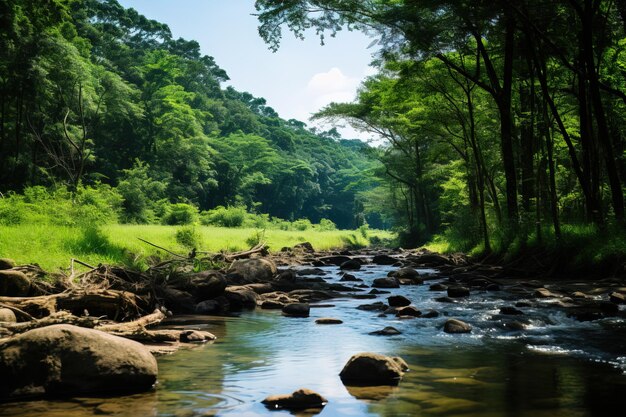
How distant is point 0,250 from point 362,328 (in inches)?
308

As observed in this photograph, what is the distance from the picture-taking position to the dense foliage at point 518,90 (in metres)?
15.4

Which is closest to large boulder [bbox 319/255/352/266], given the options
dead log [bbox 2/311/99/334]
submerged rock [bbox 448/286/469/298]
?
submerged rock [bbox 448/286/469/298]

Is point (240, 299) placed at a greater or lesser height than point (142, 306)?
lesser

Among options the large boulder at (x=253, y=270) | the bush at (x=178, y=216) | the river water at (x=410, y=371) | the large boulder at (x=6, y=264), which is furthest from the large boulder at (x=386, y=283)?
the bush at (x=178, y=216)

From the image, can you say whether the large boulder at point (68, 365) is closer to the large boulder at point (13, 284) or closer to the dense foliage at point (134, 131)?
the large boulder at point (13, 284)

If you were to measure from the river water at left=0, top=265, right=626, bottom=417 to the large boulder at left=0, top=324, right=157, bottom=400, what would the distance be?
0.23 metres

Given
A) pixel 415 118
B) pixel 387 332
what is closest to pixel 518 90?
pixel 415 118

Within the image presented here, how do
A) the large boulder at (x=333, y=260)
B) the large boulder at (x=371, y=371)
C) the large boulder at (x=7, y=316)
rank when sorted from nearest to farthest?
1. the large boulder at (x=371, y=371)
2. the large boulder at (x=7, y=316)
3. the large boulder at (x=333, y=260)

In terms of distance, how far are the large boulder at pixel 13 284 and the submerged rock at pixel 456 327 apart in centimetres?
697

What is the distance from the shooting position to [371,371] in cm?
583

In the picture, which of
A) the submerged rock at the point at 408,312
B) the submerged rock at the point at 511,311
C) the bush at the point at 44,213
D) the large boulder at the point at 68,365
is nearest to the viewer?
the large boulder at the point at 68,365

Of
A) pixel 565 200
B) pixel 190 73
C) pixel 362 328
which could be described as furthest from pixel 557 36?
pixel 190 73

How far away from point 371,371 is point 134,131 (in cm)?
4666

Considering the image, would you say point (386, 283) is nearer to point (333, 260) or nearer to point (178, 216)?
point (333, 260)
